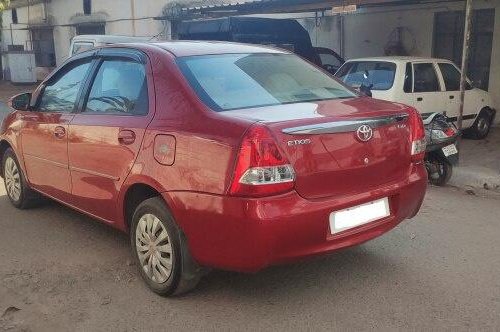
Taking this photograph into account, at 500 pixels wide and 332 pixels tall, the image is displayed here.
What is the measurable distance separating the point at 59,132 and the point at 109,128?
0.79 metres

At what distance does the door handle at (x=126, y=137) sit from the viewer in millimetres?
3381

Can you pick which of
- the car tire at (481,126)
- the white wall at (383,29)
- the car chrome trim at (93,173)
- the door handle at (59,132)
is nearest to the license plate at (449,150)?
the car tire at (481,126)

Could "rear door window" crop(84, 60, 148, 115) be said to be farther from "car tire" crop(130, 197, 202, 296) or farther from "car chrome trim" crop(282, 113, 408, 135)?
"car chrome trim" crop(282, 113, 408, 135)

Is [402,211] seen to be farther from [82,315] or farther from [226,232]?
[82,315]

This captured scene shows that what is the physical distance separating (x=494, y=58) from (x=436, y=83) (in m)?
3.00

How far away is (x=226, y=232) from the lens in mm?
2840

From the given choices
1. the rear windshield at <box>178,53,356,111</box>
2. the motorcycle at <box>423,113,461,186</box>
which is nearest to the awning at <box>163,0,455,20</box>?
the motorcycle at <box>423,113,461,186</box>

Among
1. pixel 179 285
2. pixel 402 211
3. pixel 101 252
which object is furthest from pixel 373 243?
pixel 101 252

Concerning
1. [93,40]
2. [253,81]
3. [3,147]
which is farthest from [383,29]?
[253,81]

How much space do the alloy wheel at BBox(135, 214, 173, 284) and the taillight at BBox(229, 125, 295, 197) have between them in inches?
29.6

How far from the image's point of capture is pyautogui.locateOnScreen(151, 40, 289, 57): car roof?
357cm

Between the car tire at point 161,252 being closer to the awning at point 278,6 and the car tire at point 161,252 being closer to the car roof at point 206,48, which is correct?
the car roof at point 206,48

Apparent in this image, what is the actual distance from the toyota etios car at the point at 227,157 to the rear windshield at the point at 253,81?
0.04 feet

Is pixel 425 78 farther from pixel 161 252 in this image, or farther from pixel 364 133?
pixel 161 252
